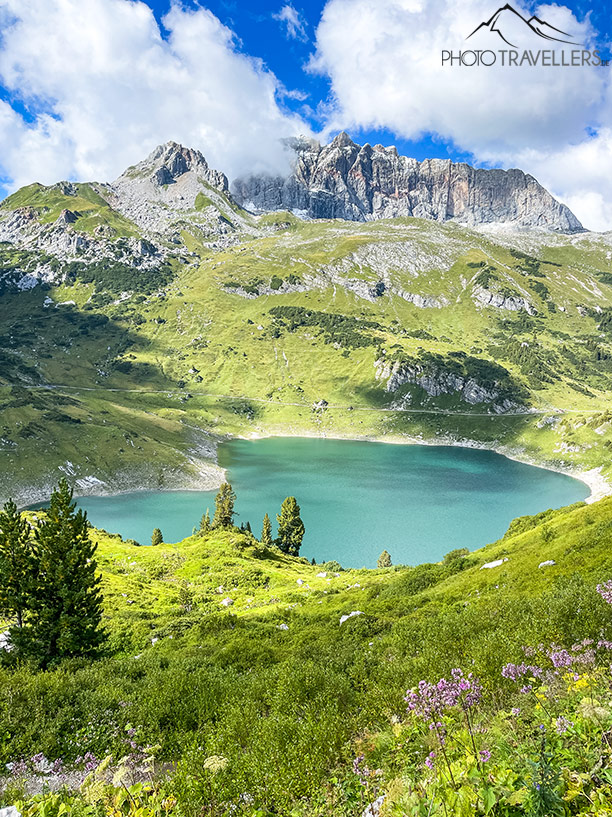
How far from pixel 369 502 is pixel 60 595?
117094mm

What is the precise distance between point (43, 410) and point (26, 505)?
49.3 metres

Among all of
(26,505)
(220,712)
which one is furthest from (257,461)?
(220,712)

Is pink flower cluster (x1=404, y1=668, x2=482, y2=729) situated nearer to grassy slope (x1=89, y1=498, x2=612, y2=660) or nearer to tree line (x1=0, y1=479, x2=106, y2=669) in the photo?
grassy slope (x1=89, y1=498, x2=612, y2=660)

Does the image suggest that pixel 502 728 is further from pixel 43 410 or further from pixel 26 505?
pixel 43 410

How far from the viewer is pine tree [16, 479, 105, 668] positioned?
21.9 meters

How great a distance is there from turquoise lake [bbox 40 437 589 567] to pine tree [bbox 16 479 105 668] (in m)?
73.8

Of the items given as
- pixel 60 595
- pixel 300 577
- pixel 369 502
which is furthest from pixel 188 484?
pixel 60 595

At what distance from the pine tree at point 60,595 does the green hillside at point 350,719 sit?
5722 millimetres

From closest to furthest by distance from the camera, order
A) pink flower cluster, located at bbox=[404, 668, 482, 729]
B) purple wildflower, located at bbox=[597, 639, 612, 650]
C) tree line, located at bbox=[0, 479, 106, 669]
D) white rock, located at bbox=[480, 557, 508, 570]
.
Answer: pink flower cluster, located at bbox=[404, 668, 482, 729], purple wildflower, located at bbox=[597, 639, 612, 650], tree line, located at bbox=[0, 479, 106, 669], white rock, located at bbox=[480, 557, 508, 570]

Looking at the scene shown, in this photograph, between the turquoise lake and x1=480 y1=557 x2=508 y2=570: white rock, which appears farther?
the turquoise lake

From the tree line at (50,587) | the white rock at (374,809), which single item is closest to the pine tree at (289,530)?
the tree line at (50,587)

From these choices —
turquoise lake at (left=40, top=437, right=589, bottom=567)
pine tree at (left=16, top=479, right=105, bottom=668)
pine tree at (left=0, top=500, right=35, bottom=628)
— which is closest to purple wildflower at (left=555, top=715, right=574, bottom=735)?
pine tree at (left=16, top=479, right=105, bottom=668)

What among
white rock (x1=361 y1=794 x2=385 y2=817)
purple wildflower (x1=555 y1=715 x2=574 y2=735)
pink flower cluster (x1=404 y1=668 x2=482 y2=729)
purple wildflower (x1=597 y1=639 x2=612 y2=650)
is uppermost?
purple wildflower (x1=555 y1=715 x2=574 y2=735)

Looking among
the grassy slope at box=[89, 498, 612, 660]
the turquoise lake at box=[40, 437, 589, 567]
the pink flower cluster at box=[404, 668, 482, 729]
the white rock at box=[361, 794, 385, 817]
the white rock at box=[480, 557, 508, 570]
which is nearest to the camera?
the white rock at box=[361, 794, 385, 817]
